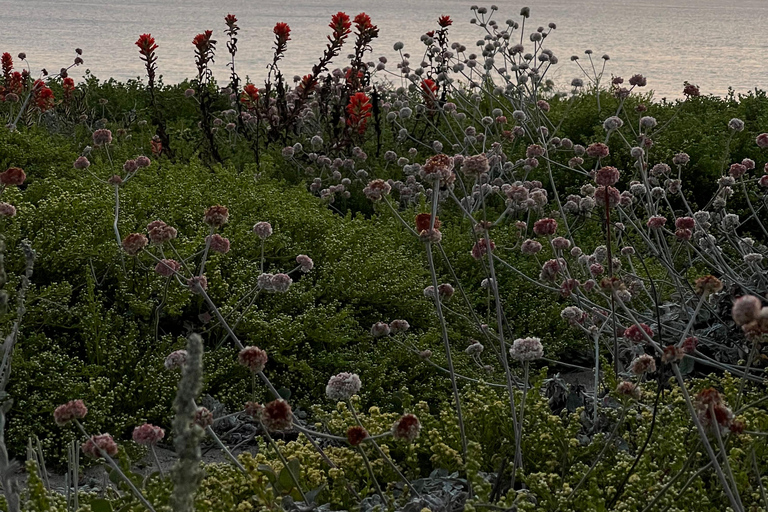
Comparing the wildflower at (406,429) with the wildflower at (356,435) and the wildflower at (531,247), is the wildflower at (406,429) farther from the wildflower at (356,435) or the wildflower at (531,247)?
the wildflower at (531,247)

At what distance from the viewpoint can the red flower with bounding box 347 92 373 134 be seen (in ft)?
17.5

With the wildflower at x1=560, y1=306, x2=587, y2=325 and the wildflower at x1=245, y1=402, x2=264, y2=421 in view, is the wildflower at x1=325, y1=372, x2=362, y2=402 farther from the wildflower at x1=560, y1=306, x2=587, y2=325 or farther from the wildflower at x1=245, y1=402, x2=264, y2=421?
the wildflower at x1=560, y1=306, x2=587, y2=325

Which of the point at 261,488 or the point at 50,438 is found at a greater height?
the point at 261,488

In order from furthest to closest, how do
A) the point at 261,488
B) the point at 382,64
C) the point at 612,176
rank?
1. the point at 382,64
2. the point at 612,176
3. the point at 261,488

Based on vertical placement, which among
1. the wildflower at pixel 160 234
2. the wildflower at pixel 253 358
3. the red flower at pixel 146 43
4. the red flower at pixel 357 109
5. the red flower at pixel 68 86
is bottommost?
the wildflower at pixel 253 358

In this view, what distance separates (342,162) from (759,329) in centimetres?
381

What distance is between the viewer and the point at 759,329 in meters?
1.23

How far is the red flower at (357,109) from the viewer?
17.5 ft

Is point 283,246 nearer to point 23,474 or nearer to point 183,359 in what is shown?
point 23,474

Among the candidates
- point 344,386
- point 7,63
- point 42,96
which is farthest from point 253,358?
point 7,63

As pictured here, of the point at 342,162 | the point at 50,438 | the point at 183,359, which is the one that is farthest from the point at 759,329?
the point at 342,162

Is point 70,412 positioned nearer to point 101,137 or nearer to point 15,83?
point 101,137

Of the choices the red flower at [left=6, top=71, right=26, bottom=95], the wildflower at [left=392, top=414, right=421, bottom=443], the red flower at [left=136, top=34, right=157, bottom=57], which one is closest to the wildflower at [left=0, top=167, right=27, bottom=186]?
the wildflower at [left=392, top=414, right=421, bottom=443]

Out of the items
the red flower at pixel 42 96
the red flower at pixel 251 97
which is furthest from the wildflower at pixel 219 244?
the red flower at pixel 42 96
